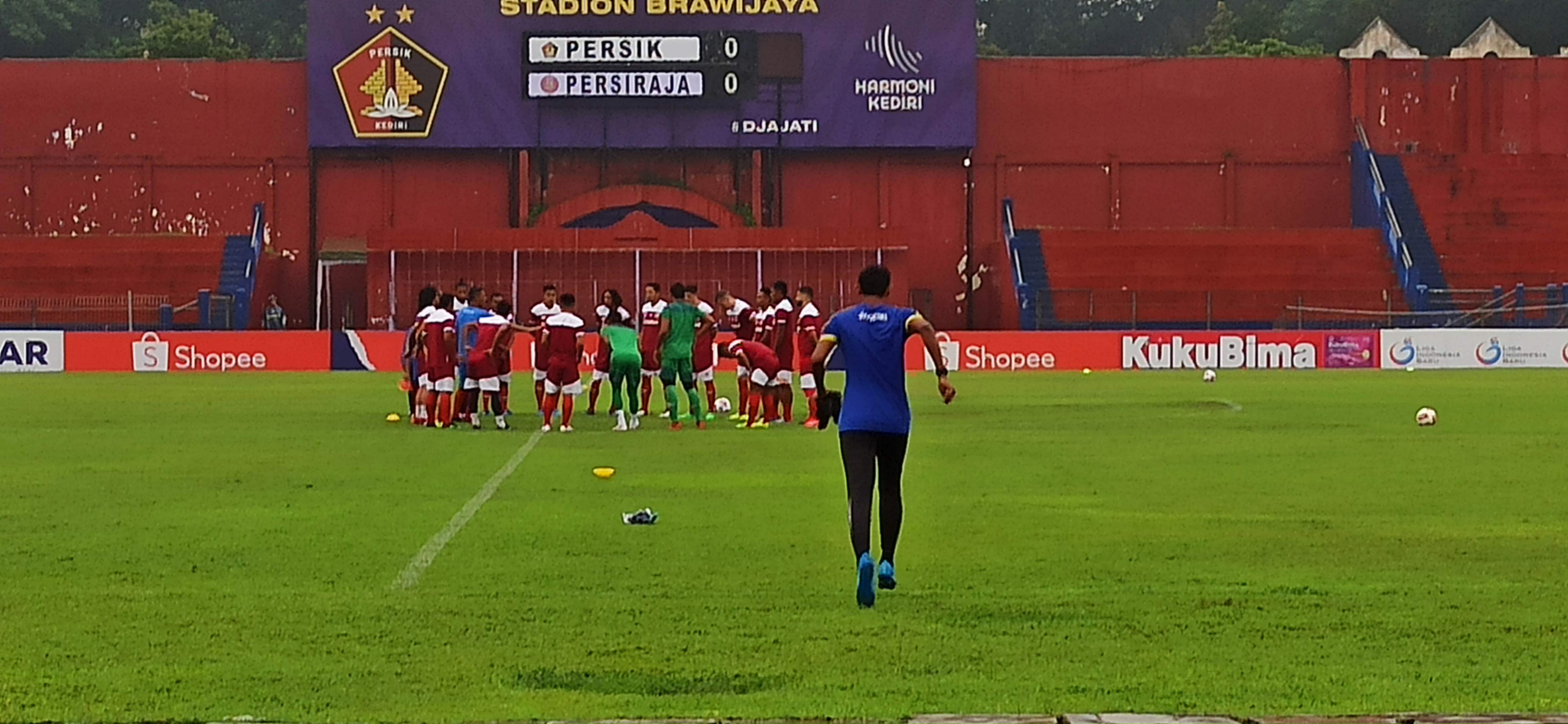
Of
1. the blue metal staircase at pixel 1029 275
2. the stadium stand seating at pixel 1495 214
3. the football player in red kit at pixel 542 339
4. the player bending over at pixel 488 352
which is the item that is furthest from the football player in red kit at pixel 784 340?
the stadium stand seating at pixel 1495 214

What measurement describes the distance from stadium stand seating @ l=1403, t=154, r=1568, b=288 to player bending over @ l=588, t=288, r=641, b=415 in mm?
32700

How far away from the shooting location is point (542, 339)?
28812mm

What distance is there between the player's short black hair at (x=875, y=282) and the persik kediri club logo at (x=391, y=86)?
167 feet

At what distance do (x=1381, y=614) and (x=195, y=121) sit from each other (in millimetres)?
56408

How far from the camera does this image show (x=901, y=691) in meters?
9.19

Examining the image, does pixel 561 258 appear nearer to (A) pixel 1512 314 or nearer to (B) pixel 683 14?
(B) pixel 683 14

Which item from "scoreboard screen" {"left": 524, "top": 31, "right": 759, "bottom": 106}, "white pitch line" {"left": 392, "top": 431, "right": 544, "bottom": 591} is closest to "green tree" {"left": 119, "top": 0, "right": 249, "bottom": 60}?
"scoreboard screen" {"left": 524, "top": 31, "right": 759, "bottom": 106}

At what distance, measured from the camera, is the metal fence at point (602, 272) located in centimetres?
5941

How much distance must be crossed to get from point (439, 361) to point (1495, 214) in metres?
42.0

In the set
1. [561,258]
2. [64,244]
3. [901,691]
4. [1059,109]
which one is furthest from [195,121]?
[901,691]

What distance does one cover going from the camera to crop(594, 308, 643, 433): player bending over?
2916cm

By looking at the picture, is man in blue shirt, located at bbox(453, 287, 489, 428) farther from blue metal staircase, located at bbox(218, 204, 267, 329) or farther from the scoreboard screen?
the scoreboard screen

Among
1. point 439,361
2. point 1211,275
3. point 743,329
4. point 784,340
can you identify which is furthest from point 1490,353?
point 439,361

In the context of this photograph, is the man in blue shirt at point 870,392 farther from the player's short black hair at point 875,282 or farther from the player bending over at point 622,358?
the player bending over at point 622,358
